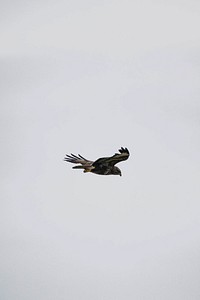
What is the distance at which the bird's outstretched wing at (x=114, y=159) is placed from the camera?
3041 inches

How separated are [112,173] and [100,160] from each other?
0.94m

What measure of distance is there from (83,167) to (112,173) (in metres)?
1.54

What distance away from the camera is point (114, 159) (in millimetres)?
77562

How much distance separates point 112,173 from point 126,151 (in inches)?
59.8

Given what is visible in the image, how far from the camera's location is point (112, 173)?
77.9 m

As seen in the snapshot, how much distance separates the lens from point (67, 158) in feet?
265

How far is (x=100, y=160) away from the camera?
77688 mm

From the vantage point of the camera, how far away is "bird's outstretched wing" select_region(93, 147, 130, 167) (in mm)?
77250

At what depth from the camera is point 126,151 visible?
77188 mm

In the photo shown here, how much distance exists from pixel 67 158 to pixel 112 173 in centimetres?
384

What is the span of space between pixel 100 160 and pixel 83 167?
43.2 inches
